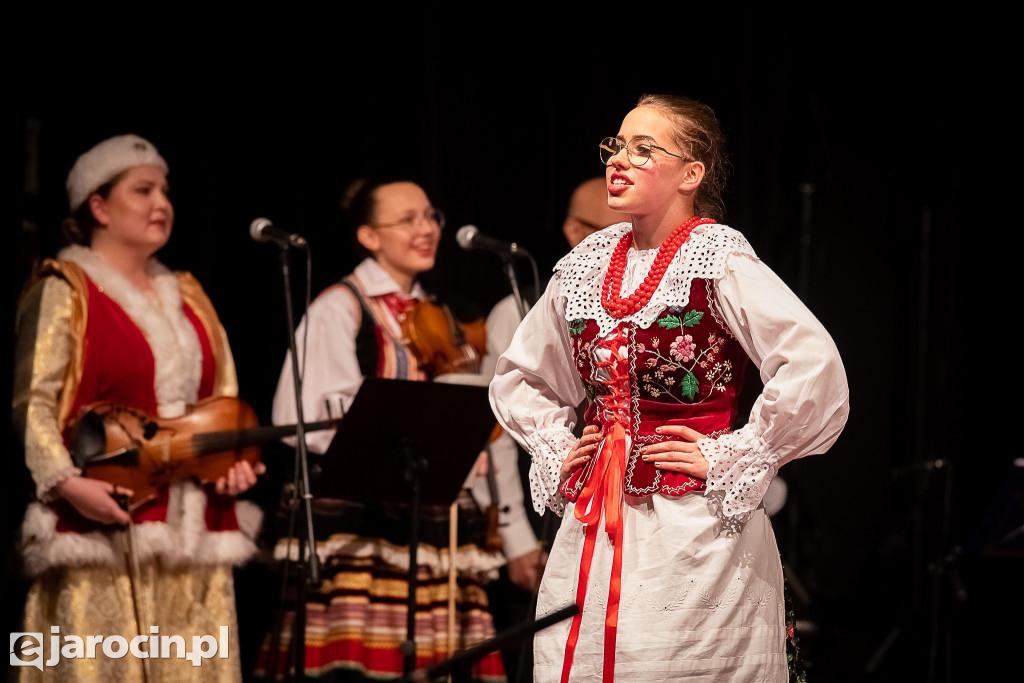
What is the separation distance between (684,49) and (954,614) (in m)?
2.68

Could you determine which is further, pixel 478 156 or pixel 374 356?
pixel 478 156

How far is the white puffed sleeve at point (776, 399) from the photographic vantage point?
7.81ft

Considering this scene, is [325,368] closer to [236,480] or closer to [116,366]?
[236,480]

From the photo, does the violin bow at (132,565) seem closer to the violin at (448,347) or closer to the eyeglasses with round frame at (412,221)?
the violin at (448,347)

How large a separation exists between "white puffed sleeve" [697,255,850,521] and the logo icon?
7.21 ft

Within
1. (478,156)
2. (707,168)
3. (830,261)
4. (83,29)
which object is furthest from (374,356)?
(830,261)

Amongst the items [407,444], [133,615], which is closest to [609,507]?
[407,444]

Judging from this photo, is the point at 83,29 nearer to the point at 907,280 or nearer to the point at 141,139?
the point at 141,139

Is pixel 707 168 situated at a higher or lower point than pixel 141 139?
lower

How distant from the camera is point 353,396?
3969 millimetres

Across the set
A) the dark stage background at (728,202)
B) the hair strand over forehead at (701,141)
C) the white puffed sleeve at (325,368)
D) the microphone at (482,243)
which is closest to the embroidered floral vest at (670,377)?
the hair strand over forehead at (701,141)

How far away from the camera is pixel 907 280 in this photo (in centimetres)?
523

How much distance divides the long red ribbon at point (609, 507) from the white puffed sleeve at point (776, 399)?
0.20 metres

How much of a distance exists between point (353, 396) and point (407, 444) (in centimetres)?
54
